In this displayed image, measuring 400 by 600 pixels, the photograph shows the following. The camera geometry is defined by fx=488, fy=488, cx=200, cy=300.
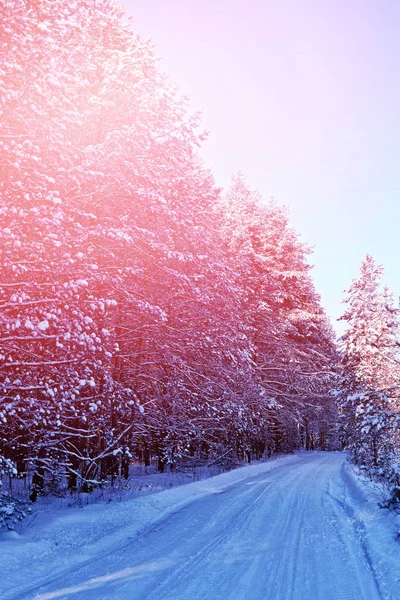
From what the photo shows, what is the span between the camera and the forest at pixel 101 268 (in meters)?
8.64

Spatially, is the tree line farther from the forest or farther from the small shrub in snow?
the small shrub in snow

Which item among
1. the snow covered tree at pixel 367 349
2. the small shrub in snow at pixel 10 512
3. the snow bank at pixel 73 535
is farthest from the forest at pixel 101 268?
the snow covered tree at pixel 367 349

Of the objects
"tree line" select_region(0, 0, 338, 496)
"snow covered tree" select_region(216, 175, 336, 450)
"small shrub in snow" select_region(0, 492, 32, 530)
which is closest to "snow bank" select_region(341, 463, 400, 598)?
"tree line" select_region(0, 0, 338, 496)

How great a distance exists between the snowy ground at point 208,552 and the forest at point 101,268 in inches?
58.6

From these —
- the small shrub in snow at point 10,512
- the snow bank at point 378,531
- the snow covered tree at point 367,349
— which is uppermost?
the snow covered tree at point 367,349

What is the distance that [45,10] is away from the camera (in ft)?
28.1

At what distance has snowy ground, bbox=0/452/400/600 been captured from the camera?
6.51 m

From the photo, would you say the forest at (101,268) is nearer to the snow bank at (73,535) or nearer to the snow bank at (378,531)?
the snow bank at (378,531)

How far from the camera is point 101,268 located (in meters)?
11.4

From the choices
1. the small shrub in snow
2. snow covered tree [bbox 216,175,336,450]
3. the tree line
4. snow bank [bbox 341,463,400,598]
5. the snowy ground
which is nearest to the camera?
the snowy ground

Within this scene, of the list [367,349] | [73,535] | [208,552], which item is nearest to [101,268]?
[73,535]

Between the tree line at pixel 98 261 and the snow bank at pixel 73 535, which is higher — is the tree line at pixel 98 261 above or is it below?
above

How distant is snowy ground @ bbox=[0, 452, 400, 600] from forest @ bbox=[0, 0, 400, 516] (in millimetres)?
1489

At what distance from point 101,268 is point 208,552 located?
6400mm
